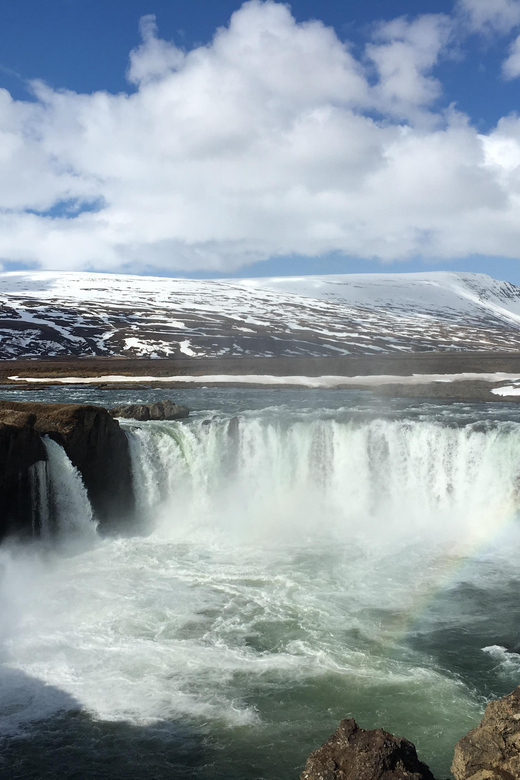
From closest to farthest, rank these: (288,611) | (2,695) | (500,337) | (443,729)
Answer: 1. (443,729)
2. (2,695)
3. (288,611)
4. (500,337)

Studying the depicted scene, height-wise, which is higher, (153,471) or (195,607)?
(153,471)

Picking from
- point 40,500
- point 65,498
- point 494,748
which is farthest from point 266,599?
point 40,500

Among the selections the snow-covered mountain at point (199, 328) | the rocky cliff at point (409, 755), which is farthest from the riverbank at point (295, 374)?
the rocky cliff at point (409, 755)

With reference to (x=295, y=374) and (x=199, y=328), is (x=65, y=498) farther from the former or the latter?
(x=199, y=328)

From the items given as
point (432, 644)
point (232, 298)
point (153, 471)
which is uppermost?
point (232, 298)

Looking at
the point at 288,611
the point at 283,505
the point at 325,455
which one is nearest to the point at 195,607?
the point at 288,611

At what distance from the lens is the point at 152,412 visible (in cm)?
3394

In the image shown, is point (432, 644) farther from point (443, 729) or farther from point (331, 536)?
point (331, 536)

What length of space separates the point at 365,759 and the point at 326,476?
20.7 meters

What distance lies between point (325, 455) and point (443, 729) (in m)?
17.7

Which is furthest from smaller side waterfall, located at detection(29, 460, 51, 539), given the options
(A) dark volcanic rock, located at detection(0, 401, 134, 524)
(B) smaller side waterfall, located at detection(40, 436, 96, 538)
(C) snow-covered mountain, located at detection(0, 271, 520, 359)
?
(C) snow-covered mountain, located at detection(0, 271, 520, 359)

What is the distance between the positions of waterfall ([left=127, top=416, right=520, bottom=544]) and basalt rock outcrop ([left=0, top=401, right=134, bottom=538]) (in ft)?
3.54

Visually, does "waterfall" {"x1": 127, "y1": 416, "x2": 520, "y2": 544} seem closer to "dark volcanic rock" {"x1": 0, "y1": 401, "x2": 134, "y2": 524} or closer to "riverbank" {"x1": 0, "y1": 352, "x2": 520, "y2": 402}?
"dark volcanic rock" {"x1": 0, "y1": 401, "x2": 134, "y2": 524}

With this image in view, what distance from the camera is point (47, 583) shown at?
20.3 meters
